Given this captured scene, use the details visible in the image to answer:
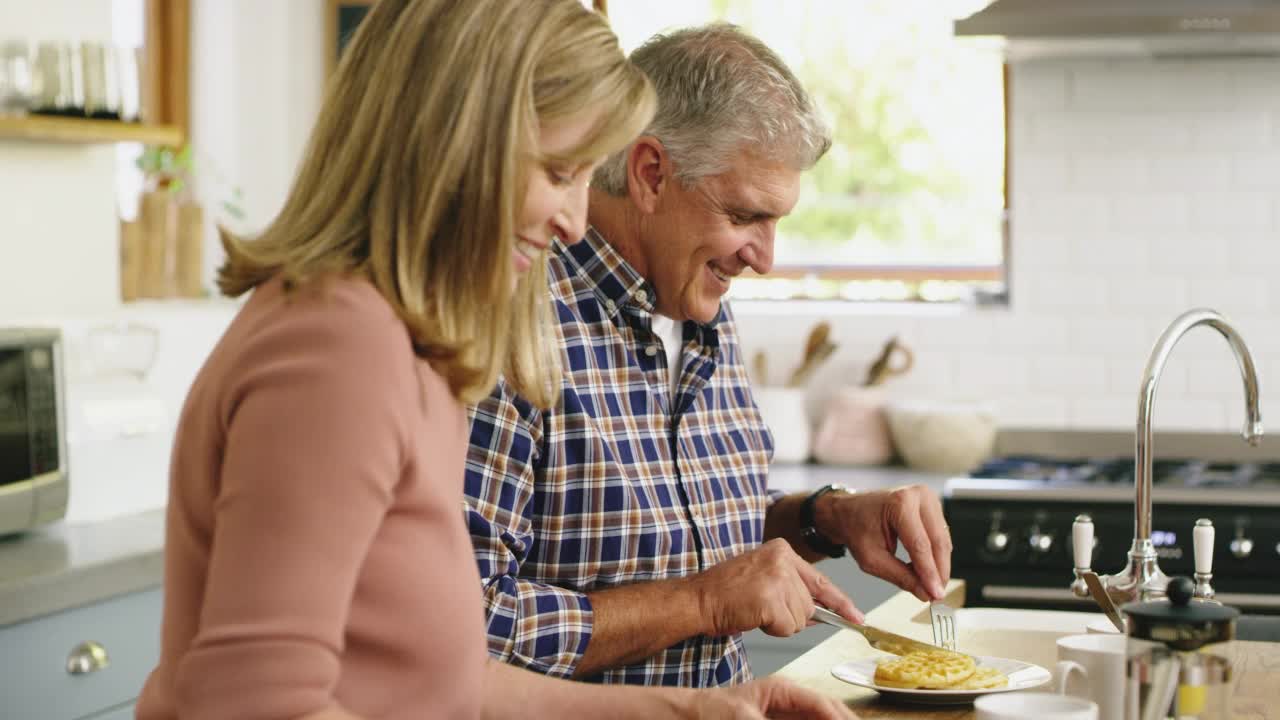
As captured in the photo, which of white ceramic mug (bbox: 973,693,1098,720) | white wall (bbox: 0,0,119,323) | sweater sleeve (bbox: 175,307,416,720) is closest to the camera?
sweater sleeve (bbox: 175,307,416,720)

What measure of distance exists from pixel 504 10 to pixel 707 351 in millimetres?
1113

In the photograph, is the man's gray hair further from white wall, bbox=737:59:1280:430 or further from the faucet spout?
white wall, bbox=737:59:1280:430

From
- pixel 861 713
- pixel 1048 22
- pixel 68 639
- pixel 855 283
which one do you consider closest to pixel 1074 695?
pixel 861 713

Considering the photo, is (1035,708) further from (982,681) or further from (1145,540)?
(1145,540)

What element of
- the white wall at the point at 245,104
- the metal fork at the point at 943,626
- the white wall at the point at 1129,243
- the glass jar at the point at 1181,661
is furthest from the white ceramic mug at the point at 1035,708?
the white wall at the point at 245,104

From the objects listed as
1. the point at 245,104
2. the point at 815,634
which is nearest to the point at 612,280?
the point at 815,634

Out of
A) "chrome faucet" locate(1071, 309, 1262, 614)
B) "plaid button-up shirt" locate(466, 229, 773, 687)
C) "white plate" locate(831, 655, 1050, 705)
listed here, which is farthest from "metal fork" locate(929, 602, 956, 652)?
"plaid button-up shirt" locate(466, 229, 773, 687)

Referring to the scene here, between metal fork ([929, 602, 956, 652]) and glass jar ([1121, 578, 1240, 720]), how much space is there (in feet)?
2.24

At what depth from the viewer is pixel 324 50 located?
4.73m

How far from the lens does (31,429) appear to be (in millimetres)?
2967

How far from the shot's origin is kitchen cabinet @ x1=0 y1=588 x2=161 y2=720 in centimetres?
255

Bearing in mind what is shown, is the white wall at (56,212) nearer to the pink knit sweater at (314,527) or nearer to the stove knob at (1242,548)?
the pink knit sweater at (314,527)

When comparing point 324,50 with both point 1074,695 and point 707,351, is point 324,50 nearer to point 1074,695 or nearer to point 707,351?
point 707,351

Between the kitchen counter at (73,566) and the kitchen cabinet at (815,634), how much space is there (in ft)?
4.37
